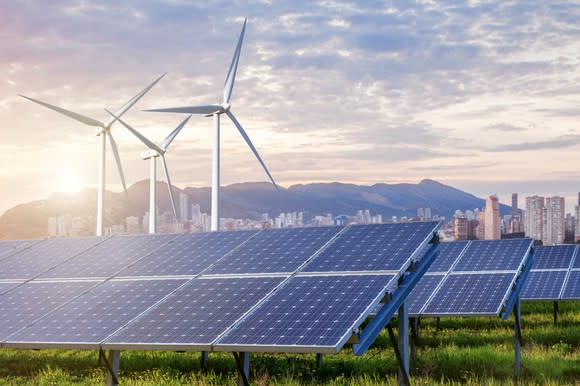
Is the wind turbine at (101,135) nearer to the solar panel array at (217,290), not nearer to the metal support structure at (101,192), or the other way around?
the metal support structure at (101,192)

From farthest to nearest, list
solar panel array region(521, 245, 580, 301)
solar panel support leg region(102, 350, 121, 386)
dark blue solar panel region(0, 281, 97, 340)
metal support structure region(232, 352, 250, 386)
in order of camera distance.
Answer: solar panel array region(521, 245, 580, 301)
dark blue solar panel region(0, 281, 97, 340)
solar panel support leg region(102, 350, 121, 386)
metal support structure region(232, 352, 250, 386)

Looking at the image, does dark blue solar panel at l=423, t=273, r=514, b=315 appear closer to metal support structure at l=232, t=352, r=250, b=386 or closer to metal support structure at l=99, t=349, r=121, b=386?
metal support structure at l=232, t=352, r=250, b=386

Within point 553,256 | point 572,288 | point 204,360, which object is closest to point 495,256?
point 572,288

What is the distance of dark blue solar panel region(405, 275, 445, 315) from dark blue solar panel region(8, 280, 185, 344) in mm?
10823

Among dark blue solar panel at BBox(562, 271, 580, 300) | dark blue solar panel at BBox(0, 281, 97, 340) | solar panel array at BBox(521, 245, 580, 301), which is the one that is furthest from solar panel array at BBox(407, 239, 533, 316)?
dark blue solar panel at BBox(0, 281, 97, 340)

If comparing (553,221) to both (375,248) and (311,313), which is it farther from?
(311,313)

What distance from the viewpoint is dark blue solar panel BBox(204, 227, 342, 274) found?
1892 cm

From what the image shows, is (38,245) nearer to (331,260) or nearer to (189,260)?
(189,260)

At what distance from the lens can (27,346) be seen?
18.0m

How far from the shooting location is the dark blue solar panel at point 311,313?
15.1m

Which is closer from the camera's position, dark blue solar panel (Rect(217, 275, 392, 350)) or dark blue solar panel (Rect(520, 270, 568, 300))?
dark blue solar panel (Rect(217, 275, 392, 350))

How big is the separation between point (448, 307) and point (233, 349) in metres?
13.7

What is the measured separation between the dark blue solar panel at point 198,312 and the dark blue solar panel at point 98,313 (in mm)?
467

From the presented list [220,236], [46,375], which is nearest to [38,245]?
[46,375]
